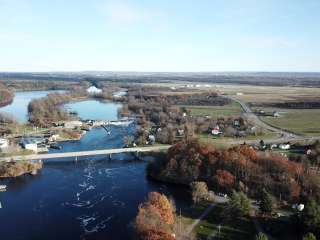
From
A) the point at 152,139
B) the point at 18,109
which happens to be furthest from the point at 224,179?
the point at 18,109

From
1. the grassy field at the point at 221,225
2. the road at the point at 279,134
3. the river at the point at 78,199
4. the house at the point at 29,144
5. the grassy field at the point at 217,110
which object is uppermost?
the grassy field at the point at 217,110

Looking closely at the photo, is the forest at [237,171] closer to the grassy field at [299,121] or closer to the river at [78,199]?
the river at [78,199]

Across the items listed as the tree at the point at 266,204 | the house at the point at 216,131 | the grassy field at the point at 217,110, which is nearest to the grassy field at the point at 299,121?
the grassy field at the point at 217,110

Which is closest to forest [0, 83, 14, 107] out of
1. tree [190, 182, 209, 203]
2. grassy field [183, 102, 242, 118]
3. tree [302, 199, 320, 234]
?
grassy field [183, 102, 242, 118]

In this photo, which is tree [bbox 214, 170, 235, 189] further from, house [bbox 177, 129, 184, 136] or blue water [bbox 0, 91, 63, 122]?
blue water [bbox 0, 91, 63, 122]

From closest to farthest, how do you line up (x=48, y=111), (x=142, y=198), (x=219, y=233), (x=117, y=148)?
1. (x=219, y=233)
2. (x=142, y=198)
3. (x=117, y=148)
4. (x=48, y=111)

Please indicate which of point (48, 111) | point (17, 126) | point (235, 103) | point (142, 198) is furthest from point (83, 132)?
point (235, 103)

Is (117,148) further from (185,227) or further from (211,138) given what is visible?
(185,227)
